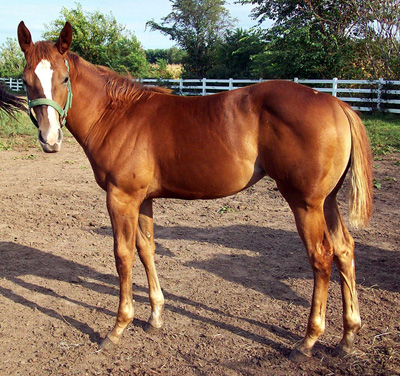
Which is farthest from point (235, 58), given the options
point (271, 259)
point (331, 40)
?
point (271, 259)

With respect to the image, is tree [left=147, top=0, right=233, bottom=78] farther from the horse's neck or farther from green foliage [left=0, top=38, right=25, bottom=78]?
the horse's neck

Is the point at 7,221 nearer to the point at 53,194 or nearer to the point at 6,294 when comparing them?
the point at 53,194

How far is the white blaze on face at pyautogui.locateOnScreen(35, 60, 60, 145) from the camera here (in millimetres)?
2783

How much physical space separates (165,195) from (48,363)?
4.85 feet

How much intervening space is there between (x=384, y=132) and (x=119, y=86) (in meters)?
10.2

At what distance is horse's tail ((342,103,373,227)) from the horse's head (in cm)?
209

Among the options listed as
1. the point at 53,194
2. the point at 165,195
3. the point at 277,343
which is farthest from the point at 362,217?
the point at 53,194

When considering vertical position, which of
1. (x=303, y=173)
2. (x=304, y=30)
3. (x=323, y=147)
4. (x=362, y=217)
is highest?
(x=304, y=30)

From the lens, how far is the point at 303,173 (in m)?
2.73

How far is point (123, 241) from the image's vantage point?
3.11m

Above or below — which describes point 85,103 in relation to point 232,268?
above

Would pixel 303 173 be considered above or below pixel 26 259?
above

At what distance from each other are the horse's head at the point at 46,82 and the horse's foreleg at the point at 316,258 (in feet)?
5.99

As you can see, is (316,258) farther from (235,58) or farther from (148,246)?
(235,58)
